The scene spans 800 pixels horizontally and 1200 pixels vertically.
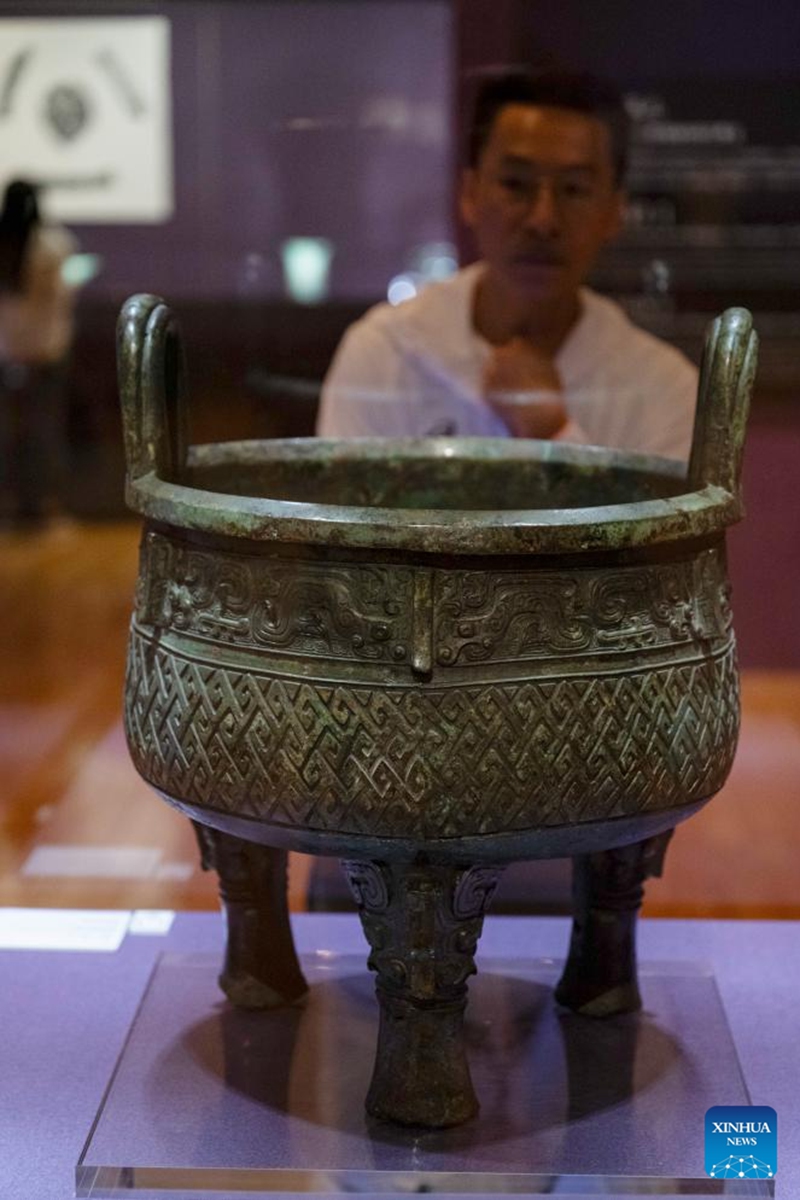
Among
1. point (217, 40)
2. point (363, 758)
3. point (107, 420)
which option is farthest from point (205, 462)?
point (107, 420)

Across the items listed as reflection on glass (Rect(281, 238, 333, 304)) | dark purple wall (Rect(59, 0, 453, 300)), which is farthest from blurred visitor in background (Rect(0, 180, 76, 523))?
reflection on glass (Rect(281, 238, 333, 304))

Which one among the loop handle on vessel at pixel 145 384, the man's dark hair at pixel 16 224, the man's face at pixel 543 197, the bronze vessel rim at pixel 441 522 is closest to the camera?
the bronze vessel rim at pixel 441 522

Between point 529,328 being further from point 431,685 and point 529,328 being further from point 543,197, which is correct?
point 431,685

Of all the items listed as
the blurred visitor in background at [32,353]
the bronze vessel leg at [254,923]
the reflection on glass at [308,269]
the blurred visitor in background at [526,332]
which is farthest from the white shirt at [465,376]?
the bronze vessel leg at [254,923]

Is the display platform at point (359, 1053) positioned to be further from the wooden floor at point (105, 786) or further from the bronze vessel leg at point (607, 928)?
the wooden floor at point (105, 786)

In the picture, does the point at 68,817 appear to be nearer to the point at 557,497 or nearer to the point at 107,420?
the point at 107,420

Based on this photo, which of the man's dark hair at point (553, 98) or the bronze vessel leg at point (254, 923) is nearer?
the bronze vessel leg at point (254, 923)

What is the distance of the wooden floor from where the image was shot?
2.78m

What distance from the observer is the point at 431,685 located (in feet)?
5.15

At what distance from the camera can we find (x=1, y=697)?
3.40 metres

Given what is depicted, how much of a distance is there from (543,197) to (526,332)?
22 centimetres

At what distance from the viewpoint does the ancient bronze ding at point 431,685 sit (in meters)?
1.57

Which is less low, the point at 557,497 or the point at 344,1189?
the point at 557,497

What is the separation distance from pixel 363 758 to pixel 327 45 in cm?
152
